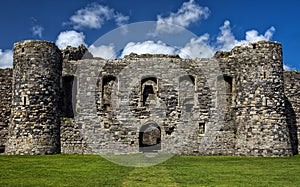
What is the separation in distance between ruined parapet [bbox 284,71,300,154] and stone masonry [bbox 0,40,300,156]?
272 cm

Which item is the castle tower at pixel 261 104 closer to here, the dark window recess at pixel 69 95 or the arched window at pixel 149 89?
the arched window at pixel 149 89

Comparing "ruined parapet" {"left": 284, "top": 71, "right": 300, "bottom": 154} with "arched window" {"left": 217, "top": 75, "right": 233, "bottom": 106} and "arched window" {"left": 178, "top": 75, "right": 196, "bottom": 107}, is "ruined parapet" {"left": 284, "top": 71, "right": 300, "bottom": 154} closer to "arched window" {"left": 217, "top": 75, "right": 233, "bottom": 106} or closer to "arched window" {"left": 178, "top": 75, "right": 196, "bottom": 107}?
"arched window" {"left": 217, "top": 75, "right": 233, "bottom": 106}

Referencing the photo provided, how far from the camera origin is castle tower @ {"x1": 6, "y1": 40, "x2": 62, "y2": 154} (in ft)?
74.7

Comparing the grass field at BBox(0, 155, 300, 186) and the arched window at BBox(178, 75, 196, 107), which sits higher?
the arched window at BBox(178, 75, 196, 107)

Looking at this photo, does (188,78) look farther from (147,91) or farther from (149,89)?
(147,91)

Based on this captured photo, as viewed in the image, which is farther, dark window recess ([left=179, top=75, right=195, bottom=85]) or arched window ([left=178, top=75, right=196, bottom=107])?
dark window recess ([left=179, top=75, right=195, bottom=85])

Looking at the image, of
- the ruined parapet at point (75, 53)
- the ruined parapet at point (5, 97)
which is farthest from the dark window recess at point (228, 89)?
the ruined parapet at point (5, 97)

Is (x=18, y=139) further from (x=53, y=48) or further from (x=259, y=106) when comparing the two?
(x=259, y=106)

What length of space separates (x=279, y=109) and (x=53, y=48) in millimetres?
14039

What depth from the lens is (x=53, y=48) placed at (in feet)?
78.7

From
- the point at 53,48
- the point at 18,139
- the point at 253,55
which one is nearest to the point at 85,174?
the point at 18,139

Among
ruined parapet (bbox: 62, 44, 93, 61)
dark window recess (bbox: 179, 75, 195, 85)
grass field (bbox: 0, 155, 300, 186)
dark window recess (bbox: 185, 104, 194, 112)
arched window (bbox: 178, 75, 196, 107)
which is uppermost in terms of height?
ruined parapet (bbox: 62, 44, 93, 61)

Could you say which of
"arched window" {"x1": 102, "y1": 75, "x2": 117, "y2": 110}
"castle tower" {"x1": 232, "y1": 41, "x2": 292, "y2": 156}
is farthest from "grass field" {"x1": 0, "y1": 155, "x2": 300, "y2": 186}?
"arched window" {"x1": 102, "y1": 75, "x2": 117, "y2": 110}

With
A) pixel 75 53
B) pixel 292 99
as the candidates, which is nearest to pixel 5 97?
pixel 75 53
